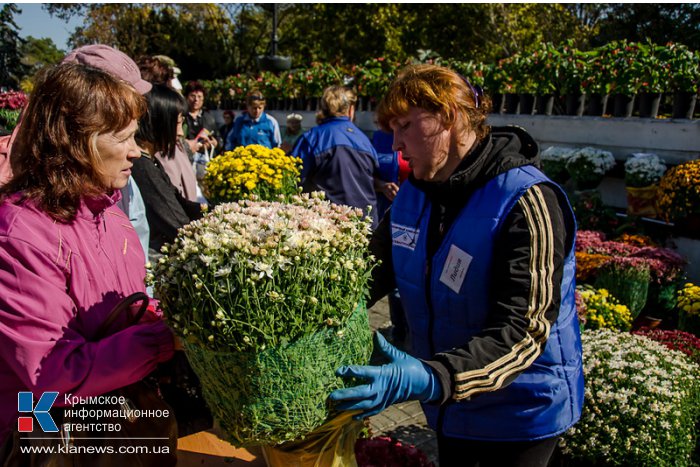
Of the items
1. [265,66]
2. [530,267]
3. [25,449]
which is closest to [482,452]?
[530,267]

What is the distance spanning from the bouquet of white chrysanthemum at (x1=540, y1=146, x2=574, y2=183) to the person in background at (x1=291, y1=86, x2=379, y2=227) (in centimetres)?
270

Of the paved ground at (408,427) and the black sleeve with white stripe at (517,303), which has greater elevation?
the black sleeve with white stripe at (517,303)

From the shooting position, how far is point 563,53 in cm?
716

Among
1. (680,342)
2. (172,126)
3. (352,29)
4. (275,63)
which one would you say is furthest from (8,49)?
(680,342)

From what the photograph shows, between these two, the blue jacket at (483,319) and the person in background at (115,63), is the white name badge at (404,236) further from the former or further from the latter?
the person in background at (115,63)

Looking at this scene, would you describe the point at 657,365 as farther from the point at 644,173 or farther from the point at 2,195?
the point at 644,173

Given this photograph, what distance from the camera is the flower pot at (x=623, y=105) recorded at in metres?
6.56

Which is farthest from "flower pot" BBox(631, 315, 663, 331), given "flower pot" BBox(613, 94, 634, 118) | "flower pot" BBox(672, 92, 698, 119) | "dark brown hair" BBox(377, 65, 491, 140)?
"dark brown hair" BBox(377, 65, 491, 140)

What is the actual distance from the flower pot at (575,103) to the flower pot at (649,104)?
796 mm

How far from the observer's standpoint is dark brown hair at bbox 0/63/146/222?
5.36 ft

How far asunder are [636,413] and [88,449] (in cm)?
236

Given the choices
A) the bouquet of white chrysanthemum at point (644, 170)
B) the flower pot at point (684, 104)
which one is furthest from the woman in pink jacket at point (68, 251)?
the flower pot at point (684, 104)

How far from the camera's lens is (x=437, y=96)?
5.88 feet

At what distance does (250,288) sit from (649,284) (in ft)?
14.7
